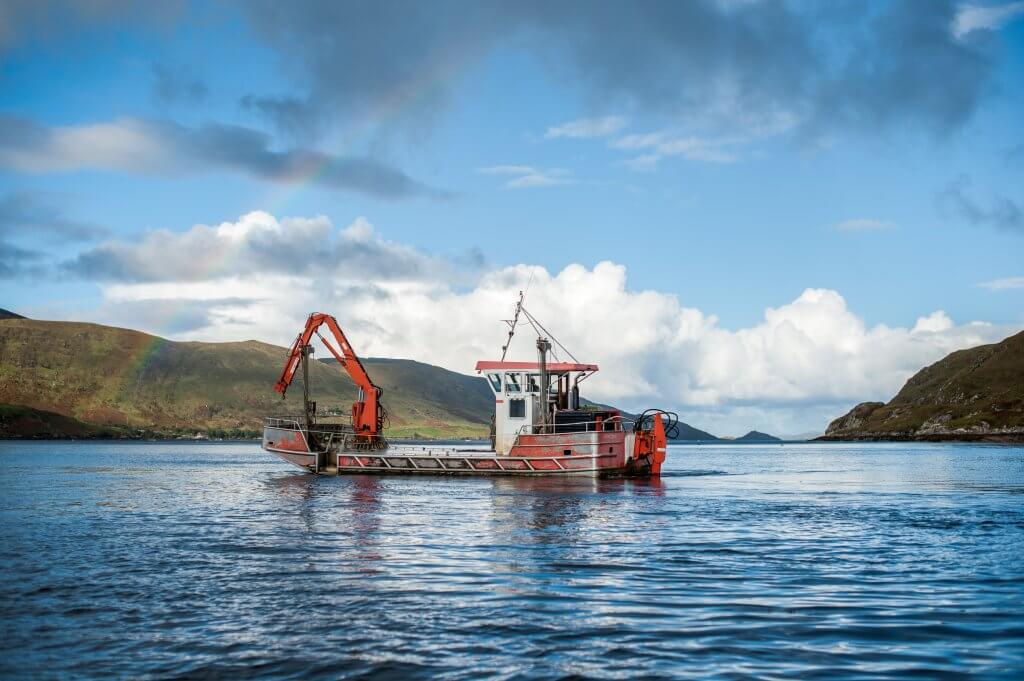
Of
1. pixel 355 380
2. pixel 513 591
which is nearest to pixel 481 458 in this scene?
pixel 355 380

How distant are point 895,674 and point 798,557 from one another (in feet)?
38.0

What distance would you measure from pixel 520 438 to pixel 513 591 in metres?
38.6

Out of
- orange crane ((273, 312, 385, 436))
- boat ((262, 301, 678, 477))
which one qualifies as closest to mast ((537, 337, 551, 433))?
boat ((262, 301, 678, 477))

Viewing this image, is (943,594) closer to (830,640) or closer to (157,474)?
(830,640)

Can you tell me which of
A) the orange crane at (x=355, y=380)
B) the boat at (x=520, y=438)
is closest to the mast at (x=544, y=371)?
the boat at (x=520, y=438)

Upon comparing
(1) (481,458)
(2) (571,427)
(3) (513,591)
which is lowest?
(3) (513,591)

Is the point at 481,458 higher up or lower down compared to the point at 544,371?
lower down

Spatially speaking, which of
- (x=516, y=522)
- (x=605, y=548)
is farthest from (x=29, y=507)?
(x=605, y=548)

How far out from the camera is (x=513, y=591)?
1914cm

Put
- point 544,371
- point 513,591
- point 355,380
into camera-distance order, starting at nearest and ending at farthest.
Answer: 1. point 513,591
2. point 544,371
3. point 355,380

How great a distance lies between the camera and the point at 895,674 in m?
12.5

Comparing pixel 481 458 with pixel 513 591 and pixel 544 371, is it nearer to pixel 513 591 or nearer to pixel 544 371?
pixel 544 371

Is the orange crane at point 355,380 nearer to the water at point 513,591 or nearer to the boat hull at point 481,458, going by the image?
the boat hull at point 481,458

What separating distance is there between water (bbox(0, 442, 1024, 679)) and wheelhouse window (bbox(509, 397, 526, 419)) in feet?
62.2
